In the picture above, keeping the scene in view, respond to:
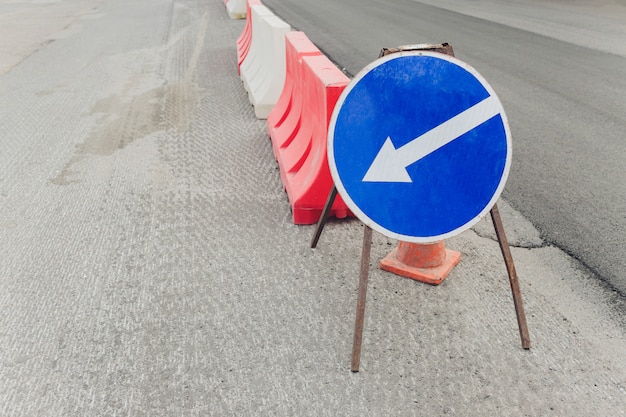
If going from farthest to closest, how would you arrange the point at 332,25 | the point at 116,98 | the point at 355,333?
the point at 332,25 < the point at 116,98 < the point at 355,333

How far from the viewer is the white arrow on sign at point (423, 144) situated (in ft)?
8.55

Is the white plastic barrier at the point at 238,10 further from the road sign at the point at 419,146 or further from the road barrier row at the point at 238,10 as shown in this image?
the road sign at the point at 419,146

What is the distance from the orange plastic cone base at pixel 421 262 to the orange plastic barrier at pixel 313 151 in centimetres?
74

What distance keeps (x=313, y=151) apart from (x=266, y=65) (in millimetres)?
3058

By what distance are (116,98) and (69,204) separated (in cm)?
358

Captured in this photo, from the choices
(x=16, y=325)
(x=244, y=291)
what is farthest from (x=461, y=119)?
(x=16, y=325)

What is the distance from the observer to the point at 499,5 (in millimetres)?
17734

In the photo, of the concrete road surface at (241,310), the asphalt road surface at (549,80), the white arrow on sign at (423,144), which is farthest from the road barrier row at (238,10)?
the white arrow on sign at (423,144)

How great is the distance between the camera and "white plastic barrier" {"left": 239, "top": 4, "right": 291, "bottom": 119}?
6.42 metres

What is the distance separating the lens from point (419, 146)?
8.80 feet

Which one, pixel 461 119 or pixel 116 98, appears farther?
pixel 116 98

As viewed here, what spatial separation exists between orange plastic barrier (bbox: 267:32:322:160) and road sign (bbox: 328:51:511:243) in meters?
2.35

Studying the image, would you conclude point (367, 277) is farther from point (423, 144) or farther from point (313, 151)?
point (313, 151)

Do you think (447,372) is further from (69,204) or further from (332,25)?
(332,25)
